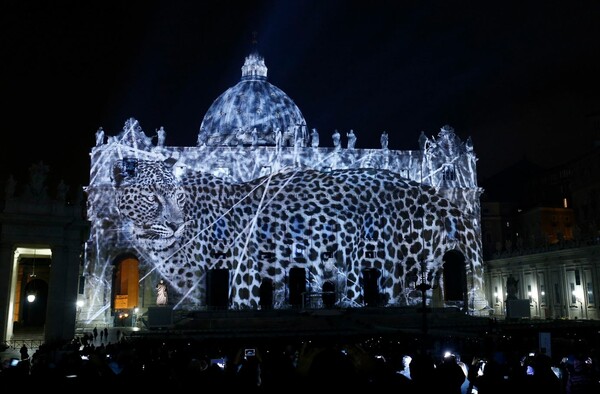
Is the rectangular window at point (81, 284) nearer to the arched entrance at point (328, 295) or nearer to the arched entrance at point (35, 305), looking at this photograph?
the arched entrance at point (35, 305)

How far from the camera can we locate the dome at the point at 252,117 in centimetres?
5547

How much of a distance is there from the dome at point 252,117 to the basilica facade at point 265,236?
452 inches

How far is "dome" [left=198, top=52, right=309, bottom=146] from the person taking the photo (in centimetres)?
5547

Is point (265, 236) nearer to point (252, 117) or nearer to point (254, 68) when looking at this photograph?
point (252, 117)

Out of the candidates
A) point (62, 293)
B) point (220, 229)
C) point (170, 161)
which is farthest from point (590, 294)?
point (170, 161)

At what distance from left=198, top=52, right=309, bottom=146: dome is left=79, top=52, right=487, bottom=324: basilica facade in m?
11.5

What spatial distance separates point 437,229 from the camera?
43469mm

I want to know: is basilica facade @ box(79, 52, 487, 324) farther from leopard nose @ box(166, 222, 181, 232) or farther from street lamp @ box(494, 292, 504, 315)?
street lamp @ box(494, 292, 504, 315)

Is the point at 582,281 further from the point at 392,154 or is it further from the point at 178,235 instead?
the point at 178,235

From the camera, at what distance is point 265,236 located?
41719 mm

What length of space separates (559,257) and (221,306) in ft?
73.7

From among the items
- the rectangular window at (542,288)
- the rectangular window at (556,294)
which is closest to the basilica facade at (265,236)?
the rectangular window at (542,288)

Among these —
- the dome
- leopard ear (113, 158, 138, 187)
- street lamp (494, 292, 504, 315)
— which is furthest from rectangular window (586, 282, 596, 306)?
leopard ear (113, 158, 138, 187)

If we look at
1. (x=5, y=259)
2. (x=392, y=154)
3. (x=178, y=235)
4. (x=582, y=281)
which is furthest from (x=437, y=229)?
(x=5, y=259)
